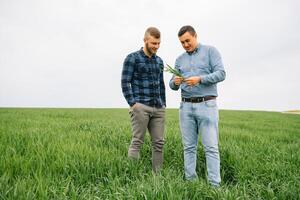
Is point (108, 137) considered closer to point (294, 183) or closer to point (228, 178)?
point (228, 178)

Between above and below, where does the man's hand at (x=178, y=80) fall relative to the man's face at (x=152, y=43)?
below

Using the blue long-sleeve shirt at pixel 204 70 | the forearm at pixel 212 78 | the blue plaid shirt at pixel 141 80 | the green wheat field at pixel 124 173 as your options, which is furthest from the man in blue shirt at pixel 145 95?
the forearm at pixel 212 78

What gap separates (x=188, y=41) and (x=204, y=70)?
0.49 metres

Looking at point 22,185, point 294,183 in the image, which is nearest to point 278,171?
point 294,183

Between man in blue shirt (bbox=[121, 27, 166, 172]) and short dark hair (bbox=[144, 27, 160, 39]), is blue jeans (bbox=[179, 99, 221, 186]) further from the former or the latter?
short dark hair (bbox=[144, 27, 160, 39])

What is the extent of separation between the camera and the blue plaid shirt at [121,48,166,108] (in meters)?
4.91

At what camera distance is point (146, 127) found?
498 centimetres

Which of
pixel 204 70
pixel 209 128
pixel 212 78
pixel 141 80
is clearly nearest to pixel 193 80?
pixel 212 78

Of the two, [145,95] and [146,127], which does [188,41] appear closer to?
[145,95]

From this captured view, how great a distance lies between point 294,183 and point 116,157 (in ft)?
9.14

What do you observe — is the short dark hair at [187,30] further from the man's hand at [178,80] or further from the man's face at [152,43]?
the man's hand at [178,80]

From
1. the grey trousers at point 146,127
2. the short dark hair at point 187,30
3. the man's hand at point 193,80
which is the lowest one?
the grey trousers at point 146,127

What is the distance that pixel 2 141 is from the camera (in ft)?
20.1

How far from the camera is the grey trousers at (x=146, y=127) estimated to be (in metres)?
4.87
